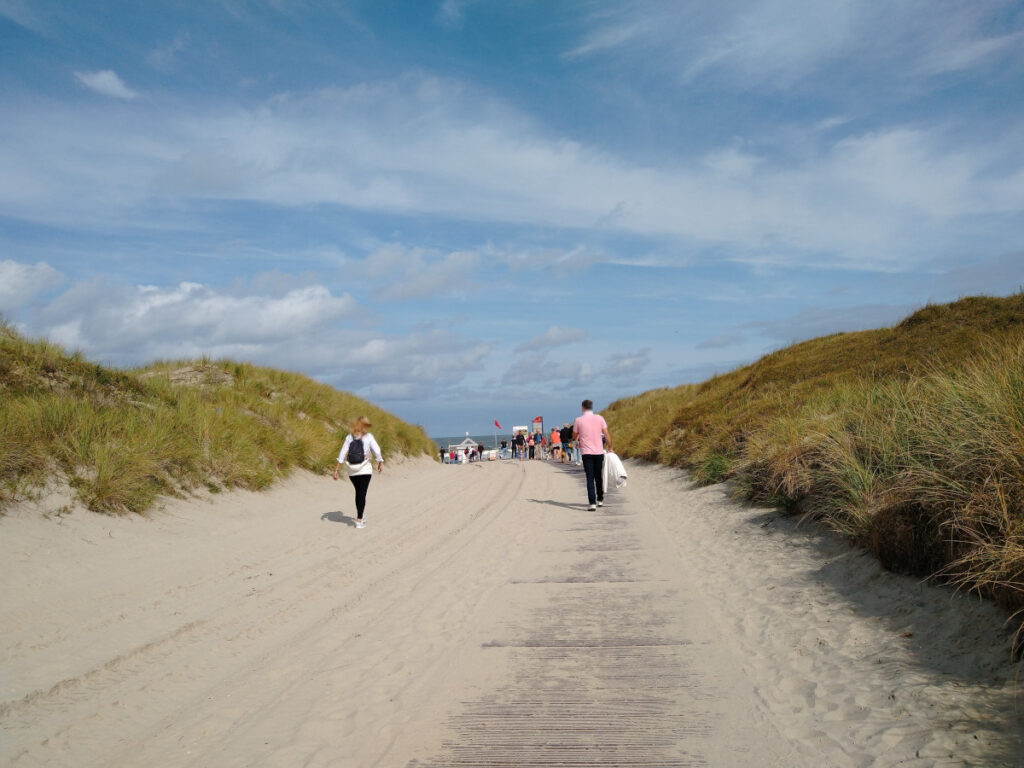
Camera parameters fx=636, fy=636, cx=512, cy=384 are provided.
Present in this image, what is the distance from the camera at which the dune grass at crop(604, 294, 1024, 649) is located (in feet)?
15.8

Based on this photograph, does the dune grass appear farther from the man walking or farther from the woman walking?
the woman walking

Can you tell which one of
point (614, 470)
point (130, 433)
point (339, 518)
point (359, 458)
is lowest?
point (339, 518)

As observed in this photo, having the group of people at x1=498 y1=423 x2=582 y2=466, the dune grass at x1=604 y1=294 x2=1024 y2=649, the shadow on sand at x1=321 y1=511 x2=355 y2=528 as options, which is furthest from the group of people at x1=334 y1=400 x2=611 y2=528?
the group of people at x1=498 y1=423 x2=582 y2=466

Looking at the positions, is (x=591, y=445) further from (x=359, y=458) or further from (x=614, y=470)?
(x=359, y=458)

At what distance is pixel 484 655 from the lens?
5.04 m

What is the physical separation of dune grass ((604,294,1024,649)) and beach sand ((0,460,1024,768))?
0.37 metres

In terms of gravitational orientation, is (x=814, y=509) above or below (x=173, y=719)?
above

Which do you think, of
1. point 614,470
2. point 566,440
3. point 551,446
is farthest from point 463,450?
point 614,470

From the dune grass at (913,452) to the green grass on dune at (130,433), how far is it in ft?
31.0

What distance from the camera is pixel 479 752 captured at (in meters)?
3.57

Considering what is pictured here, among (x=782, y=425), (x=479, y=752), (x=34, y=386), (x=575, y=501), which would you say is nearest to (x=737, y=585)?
(x=479, y=752)

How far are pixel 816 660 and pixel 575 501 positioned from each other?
9990 mm

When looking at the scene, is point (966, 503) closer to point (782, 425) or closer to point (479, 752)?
point (479, 752)

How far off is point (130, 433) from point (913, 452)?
11.1 meters
